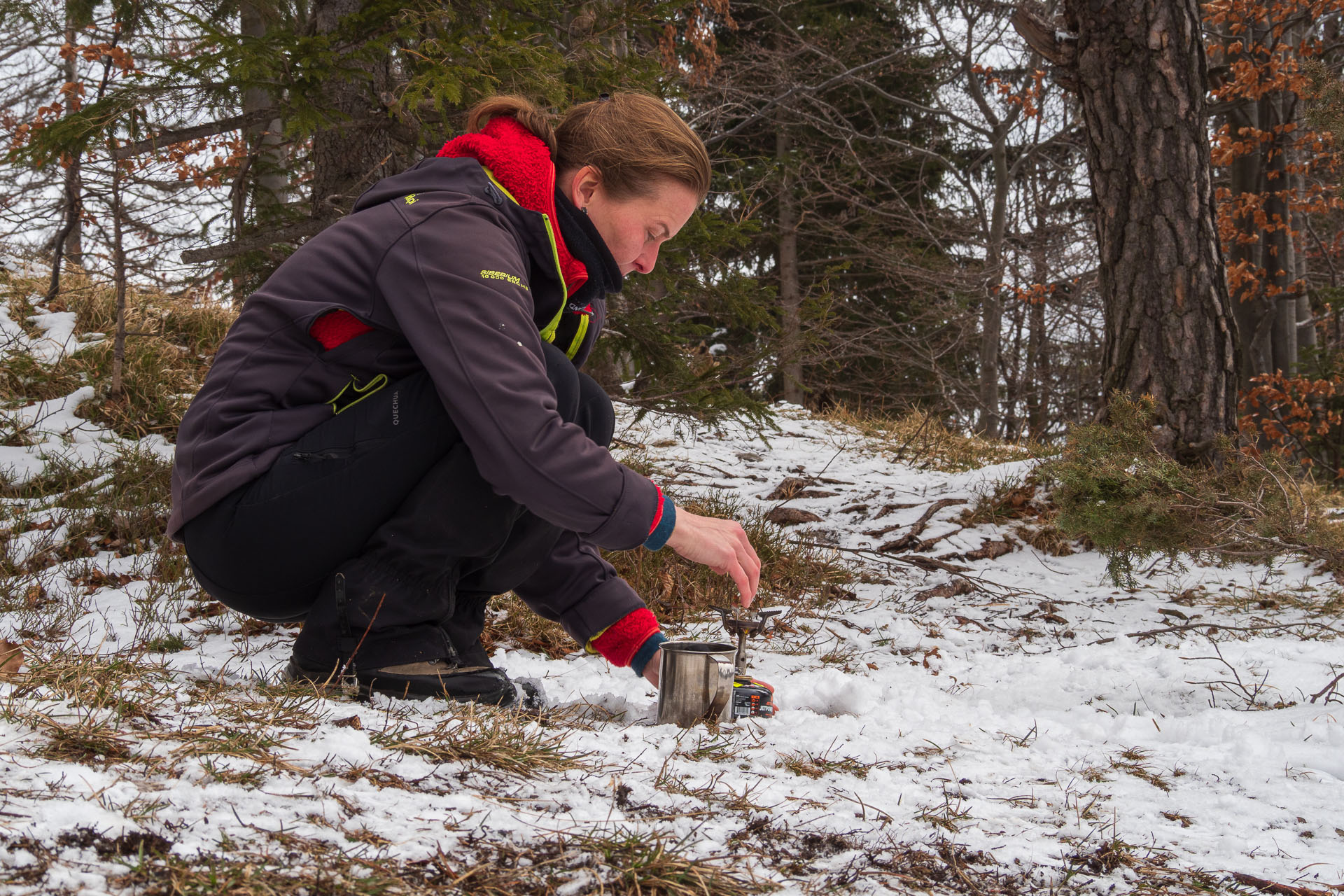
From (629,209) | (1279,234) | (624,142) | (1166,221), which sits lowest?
(629,209)

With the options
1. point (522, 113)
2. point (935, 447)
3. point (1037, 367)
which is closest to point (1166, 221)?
point (935, 447)

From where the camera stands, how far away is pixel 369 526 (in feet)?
6.50

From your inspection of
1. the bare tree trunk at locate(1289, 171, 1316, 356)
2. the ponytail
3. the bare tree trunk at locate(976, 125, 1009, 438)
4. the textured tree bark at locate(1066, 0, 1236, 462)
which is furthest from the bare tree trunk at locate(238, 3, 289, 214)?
the bare tree trunk at locate(1289, 171, 1316, 356)

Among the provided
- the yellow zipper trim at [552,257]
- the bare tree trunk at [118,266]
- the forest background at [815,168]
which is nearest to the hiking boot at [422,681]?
the yellow zipper trim at [552,257]

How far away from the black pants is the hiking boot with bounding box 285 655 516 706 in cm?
3

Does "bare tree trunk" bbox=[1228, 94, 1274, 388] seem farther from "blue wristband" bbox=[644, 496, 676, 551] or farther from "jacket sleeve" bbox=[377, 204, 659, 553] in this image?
"jacket sleeve" bbox=[377, 204, 659, 553]

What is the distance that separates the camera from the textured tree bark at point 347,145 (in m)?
3.89

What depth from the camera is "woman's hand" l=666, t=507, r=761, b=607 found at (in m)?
1.87

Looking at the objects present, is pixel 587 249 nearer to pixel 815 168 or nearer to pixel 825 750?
pixel 825 750

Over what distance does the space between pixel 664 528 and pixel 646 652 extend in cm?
60

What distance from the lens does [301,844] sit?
110 centimetres

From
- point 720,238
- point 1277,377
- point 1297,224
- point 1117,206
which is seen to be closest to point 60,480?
point 720,238

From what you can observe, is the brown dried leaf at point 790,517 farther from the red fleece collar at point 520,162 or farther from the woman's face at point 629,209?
the red fleece collar at point 520,162

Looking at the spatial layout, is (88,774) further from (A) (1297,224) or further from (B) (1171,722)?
(A) (1297,224)
